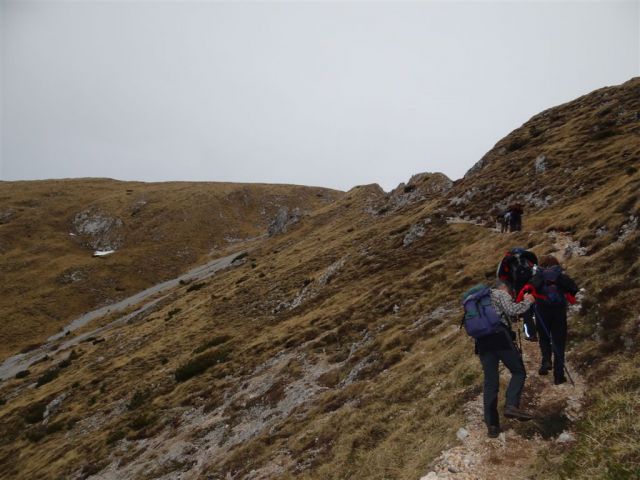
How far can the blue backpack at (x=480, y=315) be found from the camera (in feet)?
27.8

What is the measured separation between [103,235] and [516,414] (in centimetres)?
12257

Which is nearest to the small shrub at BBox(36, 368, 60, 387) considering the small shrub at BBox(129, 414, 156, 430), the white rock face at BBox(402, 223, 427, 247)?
the small shrub at BBox(129, 414, 156, 430)

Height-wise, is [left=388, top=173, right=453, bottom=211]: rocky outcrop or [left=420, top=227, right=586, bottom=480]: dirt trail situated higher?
[left=388, top=173, right=453, bottom=211]: rocky outcrop

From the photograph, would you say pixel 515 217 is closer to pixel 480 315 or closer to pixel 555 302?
pixel 555 302

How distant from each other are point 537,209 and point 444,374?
21.5 metres

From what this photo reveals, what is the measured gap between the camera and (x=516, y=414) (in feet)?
28.5

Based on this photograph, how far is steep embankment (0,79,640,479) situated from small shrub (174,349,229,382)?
16 centimetres

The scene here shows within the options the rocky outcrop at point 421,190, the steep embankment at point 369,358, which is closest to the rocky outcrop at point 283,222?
the rocky outcrop at point 421,190

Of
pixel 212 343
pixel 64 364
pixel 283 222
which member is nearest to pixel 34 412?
pixel 64 364

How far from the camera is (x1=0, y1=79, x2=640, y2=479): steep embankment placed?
1047 centimetres

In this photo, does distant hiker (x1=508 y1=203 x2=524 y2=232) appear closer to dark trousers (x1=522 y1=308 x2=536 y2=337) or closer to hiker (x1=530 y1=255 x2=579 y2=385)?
dark trousers (x1=522 y1=308 x2=536 y2=337)

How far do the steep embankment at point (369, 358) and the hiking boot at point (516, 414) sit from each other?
0.41 metres

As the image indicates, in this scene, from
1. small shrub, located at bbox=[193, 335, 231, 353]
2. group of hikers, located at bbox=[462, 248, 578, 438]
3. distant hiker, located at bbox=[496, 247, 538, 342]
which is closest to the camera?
group of hikers, located at bbox=[462, 248, 578, 438]

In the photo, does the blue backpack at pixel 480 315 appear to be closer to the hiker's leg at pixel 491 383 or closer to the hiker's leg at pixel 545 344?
the hiker's leg at pixel 491 383
